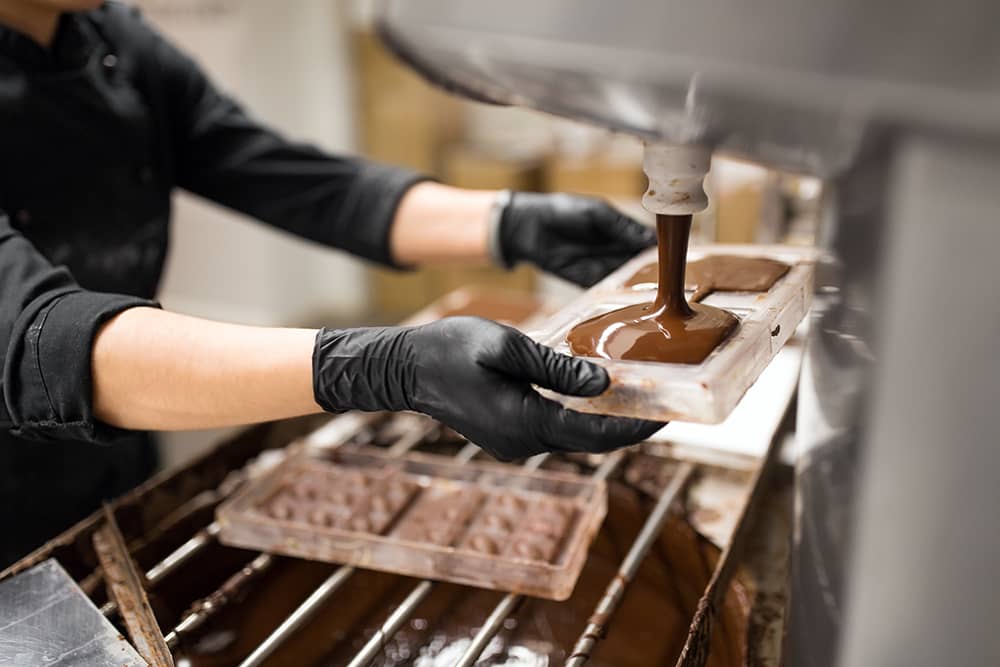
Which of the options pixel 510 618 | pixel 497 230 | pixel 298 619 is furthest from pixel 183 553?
pixel 497 230

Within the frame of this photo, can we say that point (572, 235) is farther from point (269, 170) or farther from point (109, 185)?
point (109, 185)

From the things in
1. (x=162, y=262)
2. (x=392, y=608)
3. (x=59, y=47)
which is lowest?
(x=392, y=608)

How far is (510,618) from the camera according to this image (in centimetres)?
116

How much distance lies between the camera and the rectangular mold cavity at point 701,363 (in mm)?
779

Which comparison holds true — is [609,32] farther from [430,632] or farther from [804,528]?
[430,632]

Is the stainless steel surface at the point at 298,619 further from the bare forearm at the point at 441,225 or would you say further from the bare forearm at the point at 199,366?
the bare forearm at the point at 441,225

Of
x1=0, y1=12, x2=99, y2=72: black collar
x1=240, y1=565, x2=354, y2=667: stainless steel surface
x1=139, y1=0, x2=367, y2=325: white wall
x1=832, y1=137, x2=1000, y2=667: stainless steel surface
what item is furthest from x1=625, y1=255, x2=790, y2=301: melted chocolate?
x1=139, y1=0, x2=367, y2=325: white wall

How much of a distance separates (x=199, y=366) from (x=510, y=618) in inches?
21.8

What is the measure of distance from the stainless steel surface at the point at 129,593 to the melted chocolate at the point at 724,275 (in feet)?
2.30

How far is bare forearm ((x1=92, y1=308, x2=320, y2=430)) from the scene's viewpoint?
0.92 meters

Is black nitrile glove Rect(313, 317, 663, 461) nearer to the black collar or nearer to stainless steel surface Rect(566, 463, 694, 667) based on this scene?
stainless steel surface Rect(566, 463, 694, 667)

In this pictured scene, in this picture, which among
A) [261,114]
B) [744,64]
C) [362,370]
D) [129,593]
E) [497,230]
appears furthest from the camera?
[261,114]

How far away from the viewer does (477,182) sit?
407cm

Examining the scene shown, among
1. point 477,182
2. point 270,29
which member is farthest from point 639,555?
point 270,29
